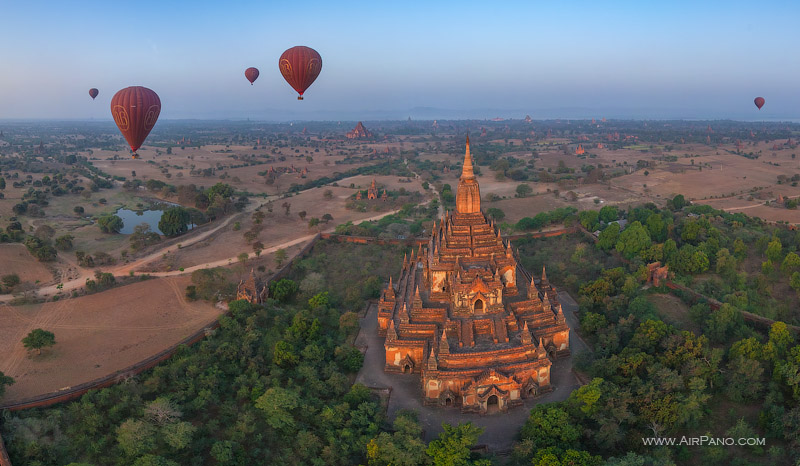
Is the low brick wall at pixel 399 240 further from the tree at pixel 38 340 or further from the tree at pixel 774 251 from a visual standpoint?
the tree at pixel 38 340

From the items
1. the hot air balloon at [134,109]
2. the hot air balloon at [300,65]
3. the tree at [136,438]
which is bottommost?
the tree at [136,438]

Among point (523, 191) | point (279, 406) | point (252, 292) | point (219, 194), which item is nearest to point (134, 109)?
point (252, 292)

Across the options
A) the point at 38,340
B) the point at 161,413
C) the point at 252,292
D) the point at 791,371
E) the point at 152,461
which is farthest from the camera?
the point at 252,292

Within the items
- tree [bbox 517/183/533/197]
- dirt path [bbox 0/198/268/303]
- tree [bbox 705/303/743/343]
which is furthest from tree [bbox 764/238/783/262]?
dirt path [bbox 0/198/268/303]

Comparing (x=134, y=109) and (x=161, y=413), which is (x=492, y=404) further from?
(x=134, y=109)

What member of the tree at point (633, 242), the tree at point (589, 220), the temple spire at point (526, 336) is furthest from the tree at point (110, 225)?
the tree at point (633, 242)

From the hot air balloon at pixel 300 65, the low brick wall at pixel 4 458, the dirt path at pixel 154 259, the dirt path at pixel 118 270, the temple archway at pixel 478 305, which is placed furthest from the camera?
the dirt path at pixel 154 259
